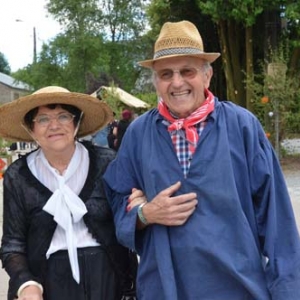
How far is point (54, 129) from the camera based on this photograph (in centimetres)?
248

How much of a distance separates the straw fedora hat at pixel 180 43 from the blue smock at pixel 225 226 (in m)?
0.24

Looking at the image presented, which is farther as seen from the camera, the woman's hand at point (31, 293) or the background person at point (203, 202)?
the woman's hand at point (31, 293)

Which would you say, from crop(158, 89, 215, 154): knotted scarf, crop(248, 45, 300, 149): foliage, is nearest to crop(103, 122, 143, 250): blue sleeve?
crop(158, 89, 215, 154): knotted scarf

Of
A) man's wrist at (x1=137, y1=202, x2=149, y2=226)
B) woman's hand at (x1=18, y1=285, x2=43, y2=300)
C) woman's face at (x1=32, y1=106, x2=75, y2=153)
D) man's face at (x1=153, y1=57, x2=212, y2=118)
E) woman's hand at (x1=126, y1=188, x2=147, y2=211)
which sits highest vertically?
man's face at (x1=153, y1=57, x2=212, y2=118)

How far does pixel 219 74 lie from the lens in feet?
69.3

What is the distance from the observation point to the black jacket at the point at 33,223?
8.00ft

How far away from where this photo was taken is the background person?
205 cm

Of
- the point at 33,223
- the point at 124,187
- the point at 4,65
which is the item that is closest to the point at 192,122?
the point at 124,187

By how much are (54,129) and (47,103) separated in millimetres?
126

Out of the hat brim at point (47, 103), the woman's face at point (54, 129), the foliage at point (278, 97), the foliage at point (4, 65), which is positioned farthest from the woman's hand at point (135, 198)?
the foliage at point (4, 65)

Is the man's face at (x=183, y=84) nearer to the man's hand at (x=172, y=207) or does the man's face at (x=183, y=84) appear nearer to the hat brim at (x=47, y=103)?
the man's hand at (x=172, y=207)

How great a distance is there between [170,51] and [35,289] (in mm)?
1150

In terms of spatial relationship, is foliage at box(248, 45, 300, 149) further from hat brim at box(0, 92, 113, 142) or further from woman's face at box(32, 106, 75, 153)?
woman's face at box(32, 106, 75, 153)

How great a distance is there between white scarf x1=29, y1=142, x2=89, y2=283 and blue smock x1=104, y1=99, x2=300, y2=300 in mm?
328
